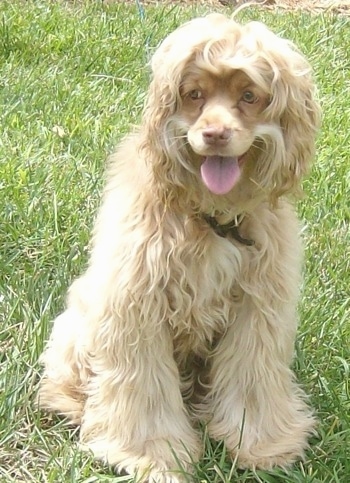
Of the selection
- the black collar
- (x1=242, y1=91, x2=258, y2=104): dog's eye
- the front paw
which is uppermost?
(x1=242, y1=91, x2=258, y2=104): dog's eye

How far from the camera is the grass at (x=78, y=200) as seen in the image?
2863 millimetres

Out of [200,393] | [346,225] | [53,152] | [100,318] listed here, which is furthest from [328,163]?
[100,318]

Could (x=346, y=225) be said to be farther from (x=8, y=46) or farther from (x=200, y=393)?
(x=8, y=46)

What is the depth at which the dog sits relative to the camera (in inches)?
94.1

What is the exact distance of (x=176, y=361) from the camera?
2.87m

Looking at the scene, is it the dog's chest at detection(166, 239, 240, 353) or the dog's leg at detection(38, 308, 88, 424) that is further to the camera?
the dog's leg at detection(38, 308, 88, 424)

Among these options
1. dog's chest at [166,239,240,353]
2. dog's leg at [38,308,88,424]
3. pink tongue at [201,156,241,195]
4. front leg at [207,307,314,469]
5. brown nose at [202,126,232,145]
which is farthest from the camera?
dog's leg at [38,308,88,424]

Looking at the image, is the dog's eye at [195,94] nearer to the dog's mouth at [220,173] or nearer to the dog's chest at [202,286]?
the dog's mouth at [220,173]

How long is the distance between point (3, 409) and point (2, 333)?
391 millimetres

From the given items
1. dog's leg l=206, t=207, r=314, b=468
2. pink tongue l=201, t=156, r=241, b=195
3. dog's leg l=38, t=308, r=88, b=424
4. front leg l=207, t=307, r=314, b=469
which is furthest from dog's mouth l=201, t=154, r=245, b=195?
dog's leg l=38, t=308, r=88, b=424

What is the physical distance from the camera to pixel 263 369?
2.81 meters

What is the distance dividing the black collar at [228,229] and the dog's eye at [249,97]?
37cm

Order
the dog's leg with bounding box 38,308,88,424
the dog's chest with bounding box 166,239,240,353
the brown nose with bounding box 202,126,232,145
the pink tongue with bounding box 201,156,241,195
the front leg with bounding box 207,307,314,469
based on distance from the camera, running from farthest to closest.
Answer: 1. the dog's leg with bounding box 38,308,88,424
2. the front leg with bounding box 207,307,314,469
3. the dog's chest with bounding box 166,239,240,353
4. the pink tongue with bounding box 201,156,241,195
5. the brown nose with bounding box 202,126,232,145

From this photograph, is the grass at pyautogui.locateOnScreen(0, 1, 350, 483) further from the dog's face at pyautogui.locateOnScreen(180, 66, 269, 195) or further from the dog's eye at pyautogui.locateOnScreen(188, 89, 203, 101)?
the dog's eye at pyautogui.locateOnScreen(188, 89, 203, 101)
